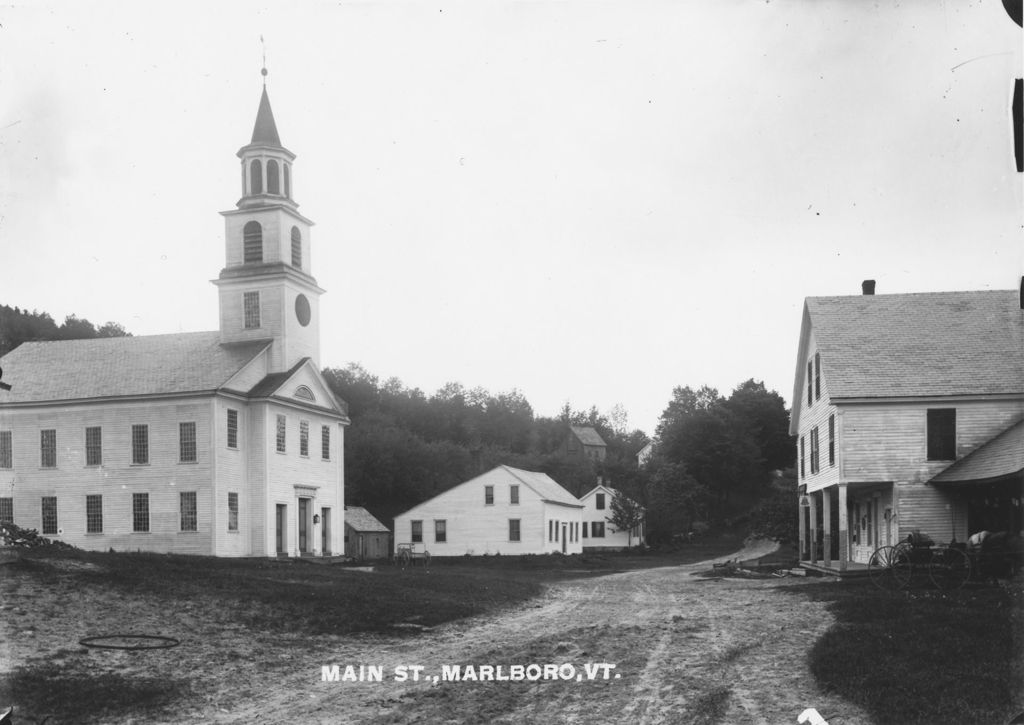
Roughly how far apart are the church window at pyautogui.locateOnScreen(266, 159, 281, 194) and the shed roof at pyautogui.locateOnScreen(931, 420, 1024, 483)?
2550 centimetres

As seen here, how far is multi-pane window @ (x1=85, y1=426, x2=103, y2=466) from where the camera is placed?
33469 mm

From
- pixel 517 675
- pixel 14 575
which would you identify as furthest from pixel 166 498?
pixel 517 675

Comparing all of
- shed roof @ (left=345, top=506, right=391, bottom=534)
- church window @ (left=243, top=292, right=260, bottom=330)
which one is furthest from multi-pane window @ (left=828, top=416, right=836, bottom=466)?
shed roof @ (left=345, top=506, right=391, bottom=534)

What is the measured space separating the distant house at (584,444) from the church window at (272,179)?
39123mm

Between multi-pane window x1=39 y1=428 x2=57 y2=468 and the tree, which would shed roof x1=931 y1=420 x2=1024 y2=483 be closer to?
multi-pane window x1=39 y1=428 x2=57 y2=468

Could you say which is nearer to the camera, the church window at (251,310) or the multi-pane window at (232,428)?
the multi-pane window at (232,428)

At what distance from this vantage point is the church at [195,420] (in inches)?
1277

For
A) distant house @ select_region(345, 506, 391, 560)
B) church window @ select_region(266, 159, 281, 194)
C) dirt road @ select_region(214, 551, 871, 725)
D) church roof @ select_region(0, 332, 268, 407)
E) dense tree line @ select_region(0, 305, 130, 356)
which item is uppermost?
church window @ select_region(266, 159, 281, 194)

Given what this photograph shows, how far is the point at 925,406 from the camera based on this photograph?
25797mm

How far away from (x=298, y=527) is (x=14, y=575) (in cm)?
2219

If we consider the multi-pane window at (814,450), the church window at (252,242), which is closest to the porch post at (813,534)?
the multi-pane window at (814,450)

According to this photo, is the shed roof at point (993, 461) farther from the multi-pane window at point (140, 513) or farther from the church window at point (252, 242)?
the church window at point (252, 242)

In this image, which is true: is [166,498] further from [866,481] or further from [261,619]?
[866,481]

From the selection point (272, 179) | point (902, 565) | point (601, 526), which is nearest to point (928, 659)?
point (902, 565)
